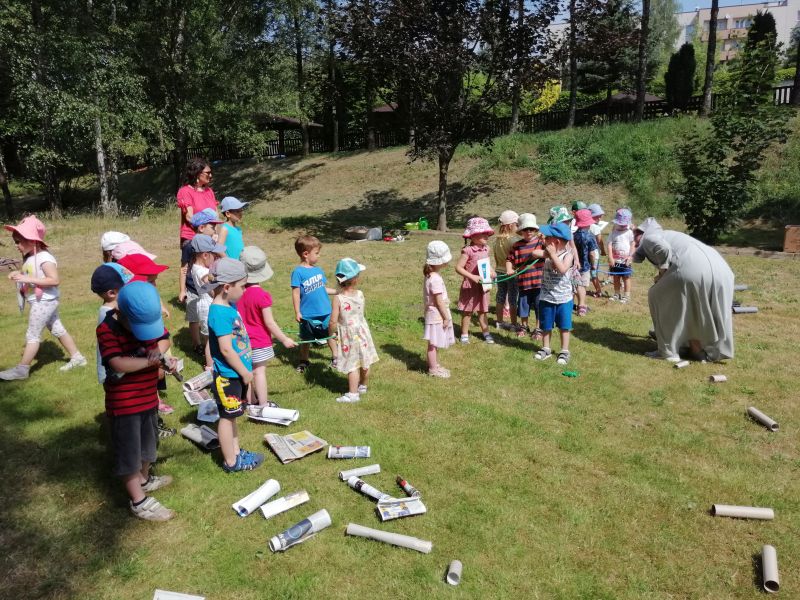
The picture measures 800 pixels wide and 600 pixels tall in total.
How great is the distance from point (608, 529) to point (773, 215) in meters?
15.7

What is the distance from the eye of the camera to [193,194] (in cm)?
735

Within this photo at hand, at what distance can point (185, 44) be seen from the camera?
2241 cm

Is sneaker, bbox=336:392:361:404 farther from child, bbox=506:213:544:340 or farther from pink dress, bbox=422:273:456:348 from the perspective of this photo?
child, bbox=506:213:544:340

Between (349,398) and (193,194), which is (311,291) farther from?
(193,194)

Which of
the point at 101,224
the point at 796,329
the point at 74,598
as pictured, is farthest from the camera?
the point at 101,224

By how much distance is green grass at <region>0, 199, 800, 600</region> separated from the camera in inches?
133

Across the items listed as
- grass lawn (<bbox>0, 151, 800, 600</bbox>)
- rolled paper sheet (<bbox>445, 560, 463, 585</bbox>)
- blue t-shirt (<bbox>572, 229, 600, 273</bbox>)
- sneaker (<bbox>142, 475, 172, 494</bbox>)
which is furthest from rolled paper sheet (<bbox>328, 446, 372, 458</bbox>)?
blue t-shirt (<bbox>572, 229, 600, 273</bbox>)

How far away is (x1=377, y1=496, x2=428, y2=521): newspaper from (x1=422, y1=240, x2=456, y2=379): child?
8.10 feet

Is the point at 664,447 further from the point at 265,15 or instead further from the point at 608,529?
the point at 265,15

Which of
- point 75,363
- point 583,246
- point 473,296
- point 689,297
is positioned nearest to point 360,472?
point 473,296

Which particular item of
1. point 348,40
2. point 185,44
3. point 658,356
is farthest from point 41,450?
point 185,44

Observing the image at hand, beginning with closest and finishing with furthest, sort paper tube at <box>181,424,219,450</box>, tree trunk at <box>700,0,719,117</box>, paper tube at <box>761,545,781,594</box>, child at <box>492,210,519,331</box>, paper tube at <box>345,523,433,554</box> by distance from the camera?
paper tube at <box>761,545,781,594</box> < paper tube at <box>345,523,433,554</box> < paper tube at <box>181,424,219,450</box> < child at <box>492,210,519,331</box> < tree trunk at <box>700,0,719,117</box>

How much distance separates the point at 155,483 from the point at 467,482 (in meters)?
2.43

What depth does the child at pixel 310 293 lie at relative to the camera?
5.96 meters
